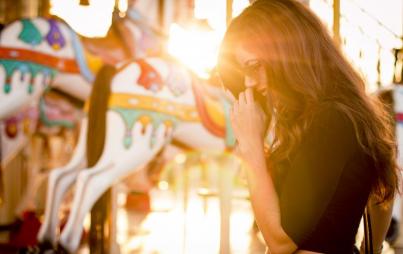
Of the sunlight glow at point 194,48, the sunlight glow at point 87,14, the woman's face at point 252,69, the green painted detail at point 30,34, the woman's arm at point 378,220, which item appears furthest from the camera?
the green painted detail at point 30,34

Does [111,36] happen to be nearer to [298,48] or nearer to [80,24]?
[80,24]

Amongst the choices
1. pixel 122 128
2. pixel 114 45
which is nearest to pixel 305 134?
pixel 122 128

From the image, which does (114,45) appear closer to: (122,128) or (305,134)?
(122,128)

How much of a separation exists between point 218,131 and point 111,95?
3.20 feet

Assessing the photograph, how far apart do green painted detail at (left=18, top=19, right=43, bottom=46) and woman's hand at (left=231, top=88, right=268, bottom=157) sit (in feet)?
8.82

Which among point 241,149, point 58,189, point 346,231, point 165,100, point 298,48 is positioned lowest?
point 58,189

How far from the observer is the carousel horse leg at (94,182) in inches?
110

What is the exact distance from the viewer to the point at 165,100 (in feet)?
10.8

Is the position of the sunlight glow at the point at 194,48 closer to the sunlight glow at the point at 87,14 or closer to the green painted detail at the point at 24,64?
the sunlight glow at the point at 87,14

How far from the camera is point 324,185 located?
83 centimetres

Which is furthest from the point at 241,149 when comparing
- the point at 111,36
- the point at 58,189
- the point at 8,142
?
the point at 111,36

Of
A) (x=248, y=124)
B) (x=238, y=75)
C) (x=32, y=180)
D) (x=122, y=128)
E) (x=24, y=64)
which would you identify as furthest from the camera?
(x=32, y=180)

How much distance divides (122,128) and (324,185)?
2295 millimetres

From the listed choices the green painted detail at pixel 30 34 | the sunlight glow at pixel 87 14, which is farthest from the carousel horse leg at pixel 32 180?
the sunlight glow at pixel 87 14
